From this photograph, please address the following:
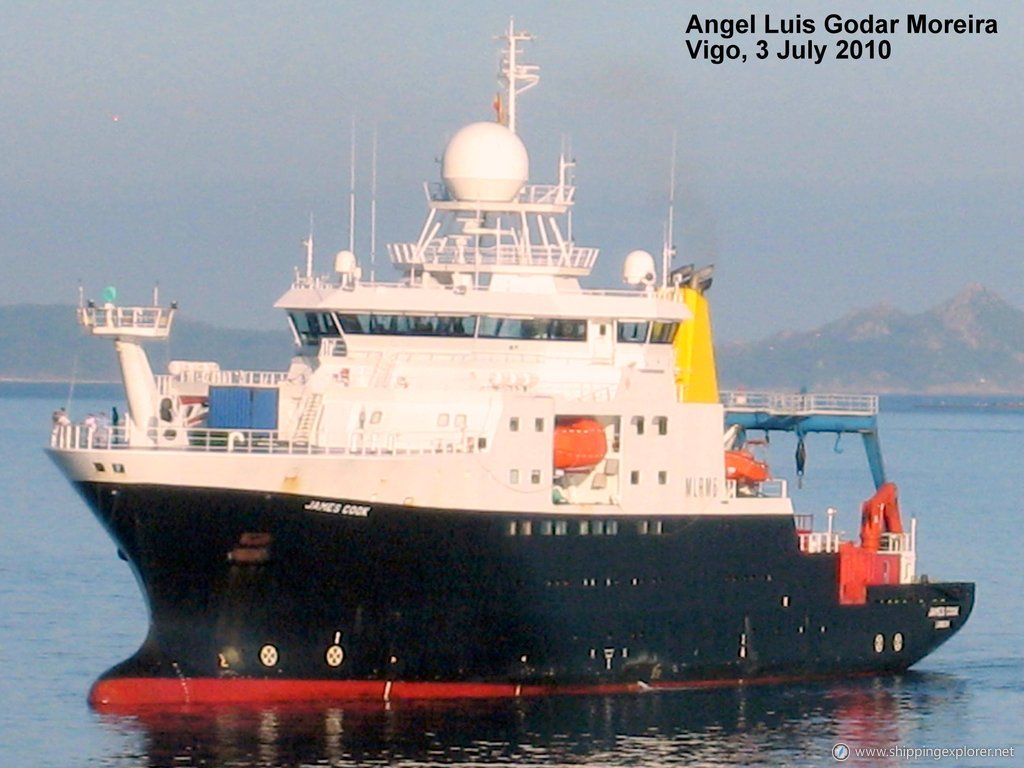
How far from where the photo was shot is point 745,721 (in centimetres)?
3934

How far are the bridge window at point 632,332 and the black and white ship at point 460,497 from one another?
0.06 meters

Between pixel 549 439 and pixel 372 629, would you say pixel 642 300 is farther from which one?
pixel 372 629

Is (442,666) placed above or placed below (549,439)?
below

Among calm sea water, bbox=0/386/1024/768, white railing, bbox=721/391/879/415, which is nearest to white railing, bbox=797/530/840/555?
calm sea water, bbox=0/386/1024/768

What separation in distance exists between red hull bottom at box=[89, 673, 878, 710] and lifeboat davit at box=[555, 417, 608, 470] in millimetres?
3593

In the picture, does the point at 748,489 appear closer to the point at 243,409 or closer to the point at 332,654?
the point at 332,654

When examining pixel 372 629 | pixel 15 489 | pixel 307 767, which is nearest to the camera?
pixel 307 767

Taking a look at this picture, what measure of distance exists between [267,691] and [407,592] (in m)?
2.63

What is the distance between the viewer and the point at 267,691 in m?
38.3

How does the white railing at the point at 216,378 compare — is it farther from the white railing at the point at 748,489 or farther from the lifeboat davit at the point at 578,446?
the white railing at the point at 748,489

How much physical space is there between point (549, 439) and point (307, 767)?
7.27 m

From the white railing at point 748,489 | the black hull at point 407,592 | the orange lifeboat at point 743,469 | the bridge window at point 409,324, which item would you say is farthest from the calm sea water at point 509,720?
the bridge window at point 409,324

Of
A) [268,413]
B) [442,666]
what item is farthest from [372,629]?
[268,413]

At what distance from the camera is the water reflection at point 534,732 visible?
1409 inches
